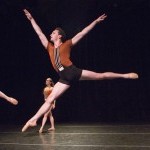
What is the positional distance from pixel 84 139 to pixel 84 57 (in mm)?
5943

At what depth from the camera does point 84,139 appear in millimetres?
10445

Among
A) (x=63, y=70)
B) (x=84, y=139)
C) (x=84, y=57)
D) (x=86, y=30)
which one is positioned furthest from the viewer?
(x=84, y=57)

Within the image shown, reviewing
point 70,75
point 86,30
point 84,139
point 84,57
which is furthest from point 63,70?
point 84,57

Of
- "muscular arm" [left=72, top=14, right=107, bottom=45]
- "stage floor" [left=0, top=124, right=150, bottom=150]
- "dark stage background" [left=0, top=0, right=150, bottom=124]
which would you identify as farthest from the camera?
"dark stage background" [left=0, top=0, right=150, bottom=124]

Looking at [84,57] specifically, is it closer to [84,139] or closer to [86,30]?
[84,139]

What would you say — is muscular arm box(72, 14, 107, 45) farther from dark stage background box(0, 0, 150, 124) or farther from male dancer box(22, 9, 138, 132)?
dark stage background box(0, 0, 150, 124)

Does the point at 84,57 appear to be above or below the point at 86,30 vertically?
below

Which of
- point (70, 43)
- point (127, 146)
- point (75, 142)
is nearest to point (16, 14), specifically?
point (75, 142)

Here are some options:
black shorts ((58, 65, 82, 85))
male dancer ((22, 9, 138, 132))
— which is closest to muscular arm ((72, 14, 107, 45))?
male dancer ((22, 9, 138, 132))

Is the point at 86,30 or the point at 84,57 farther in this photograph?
the point at 84,57

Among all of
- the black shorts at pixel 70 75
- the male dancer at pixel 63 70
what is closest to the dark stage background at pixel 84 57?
the male dancer at pixel 63 70

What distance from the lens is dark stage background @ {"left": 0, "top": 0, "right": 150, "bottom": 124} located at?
15.4 meters

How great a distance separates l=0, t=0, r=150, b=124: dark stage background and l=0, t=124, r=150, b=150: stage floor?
269cm

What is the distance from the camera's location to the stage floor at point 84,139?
9.21 metres
